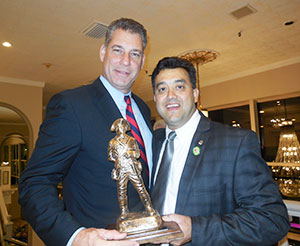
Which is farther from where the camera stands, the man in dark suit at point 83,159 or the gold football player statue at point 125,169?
the gold football player statue at point 125,169

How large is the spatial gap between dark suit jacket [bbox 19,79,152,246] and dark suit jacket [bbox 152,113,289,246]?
0.26 meters

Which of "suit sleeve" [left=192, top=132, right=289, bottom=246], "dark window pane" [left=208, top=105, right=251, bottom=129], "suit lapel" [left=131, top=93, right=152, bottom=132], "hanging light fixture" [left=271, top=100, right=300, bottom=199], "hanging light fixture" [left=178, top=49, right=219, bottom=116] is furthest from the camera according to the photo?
"dark window pane" [left=208, top=105, right=251, bottom=129]

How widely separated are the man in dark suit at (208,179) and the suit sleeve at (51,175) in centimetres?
40

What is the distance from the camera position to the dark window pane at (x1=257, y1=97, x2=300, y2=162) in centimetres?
506

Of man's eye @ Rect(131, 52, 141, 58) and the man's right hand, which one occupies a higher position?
man's eye @ Rect(131, 52, 141, 58)

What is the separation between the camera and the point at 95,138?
1.00 metres

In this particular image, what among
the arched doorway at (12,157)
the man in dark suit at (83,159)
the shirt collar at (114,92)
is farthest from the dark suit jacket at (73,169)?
the arched doorway at (12,157)

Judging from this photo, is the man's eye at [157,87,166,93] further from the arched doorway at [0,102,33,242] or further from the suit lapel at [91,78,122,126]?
the arched doorway at [0,102,33,242]

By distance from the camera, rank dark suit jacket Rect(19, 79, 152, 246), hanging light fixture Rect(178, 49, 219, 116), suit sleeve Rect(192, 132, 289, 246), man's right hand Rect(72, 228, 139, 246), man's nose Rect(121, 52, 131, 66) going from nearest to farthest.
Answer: man's right hand Rect(72, 228, 139, 246)
dark suit jacket Rect(19, 79, 152, 246)
suit sleeve Rect(192, 132, 289, 246)
man's nose Rect(121, 52, 131, 66)
hanging light fixture Rect(178, 49, 219, 116)

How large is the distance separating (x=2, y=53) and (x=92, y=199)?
4.11m

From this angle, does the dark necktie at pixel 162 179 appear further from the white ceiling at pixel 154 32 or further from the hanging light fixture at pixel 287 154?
the hanging light fixture at pixel 287 154

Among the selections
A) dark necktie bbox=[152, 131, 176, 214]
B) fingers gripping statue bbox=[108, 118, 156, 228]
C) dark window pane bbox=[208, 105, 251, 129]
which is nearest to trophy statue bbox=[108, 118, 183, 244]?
fingers gripping statue bbox=[108, 118, 156, 228]

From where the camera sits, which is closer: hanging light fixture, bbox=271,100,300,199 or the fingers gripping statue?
the fingers gripping statue

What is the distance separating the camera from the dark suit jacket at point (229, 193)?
944mm
